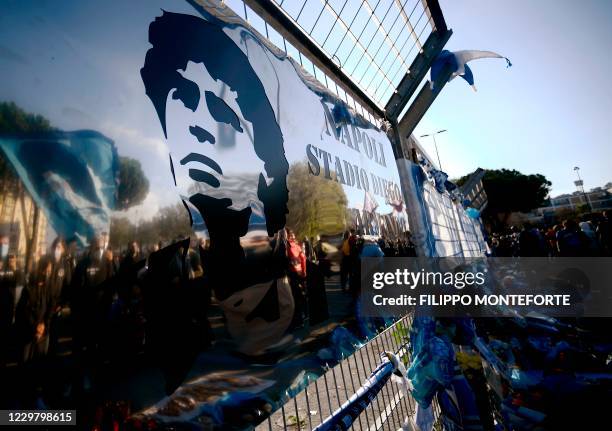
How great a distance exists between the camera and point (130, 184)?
58.9 inches

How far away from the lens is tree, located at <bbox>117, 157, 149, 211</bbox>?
57.2 inches

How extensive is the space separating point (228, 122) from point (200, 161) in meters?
0.48

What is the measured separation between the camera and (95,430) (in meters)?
1.23

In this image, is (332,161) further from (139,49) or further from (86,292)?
(86,292)

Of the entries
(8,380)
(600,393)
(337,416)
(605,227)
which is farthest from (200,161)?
(605,227)

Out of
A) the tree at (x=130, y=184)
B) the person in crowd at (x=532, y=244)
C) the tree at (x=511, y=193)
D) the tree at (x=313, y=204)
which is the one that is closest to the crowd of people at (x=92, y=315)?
the tree at (x=130, y=184)

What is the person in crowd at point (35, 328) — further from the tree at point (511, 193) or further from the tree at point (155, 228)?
the tree at point (511, 193)

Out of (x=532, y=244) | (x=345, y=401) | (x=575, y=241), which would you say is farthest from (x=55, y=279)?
(x=532, y=244)

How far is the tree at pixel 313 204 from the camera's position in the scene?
2.80 meters

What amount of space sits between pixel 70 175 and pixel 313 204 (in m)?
2.15

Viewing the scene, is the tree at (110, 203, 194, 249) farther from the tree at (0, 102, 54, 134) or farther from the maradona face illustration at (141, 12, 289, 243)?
the tree at (0, 102, 54, 134)

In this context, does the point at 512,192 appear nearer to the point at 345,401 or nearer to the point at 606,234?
the point at 606,234

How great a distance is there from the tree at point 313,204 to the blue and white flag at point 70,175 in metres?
1.54

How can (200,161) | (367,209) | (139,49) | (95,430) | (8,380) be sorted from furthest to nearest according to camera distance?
1. (367,209)
2. (200,161)
3. (139,49)
4. (95,430)
5. (8,380)
